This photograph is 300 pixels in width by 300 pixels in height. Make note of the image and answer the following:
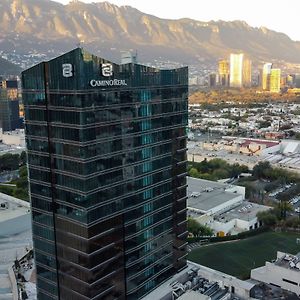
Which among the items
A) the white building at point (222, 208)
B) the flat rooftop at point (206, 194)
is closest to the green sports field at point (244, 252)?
the white building at point (222, 208)

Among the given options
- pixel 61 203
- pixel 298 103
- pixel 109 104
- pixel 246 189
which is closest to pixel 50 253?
pixel 61 203

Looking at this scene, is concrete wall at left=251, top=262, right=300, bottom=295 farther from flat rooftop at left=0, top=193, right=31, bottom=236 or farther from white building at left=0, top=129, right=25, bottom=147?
white building at left=0, top=129, right=25, bottom=147

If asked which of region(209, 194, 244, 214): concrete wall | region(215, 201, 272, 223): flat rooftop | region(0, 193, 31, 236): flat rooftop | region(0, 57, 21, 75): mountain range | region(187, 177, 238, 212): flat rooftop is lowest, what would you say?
region(215, 201, 272, 223): flat rooftop

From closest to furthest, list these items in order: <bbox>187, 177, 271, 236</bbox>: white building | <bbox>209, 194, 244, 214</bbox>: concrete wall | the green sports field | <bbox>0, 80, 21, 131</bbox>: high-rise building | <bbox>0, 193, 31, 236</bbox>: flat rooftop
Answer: the green sports field → <bbox>0, 193, 31, 236</bbox>: flat rooftop → <bbox>187, 177, 271, 236</bbox>: white building → <bbox>209, 194, 244, 214</bbox>: concrete wall → <bbox>0, 80, 21, 131</bbox>: high-rise building

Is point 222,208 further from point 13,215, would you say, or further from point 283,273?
point 13,215

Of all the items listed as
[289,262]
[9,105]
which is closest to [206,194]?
[289,262]

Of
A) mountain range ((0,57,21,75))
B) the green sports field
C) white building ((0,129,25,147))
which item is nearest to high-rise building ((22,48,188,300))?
the green sports field

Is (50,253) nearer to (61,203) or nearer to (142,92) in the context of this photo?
(61,203)
